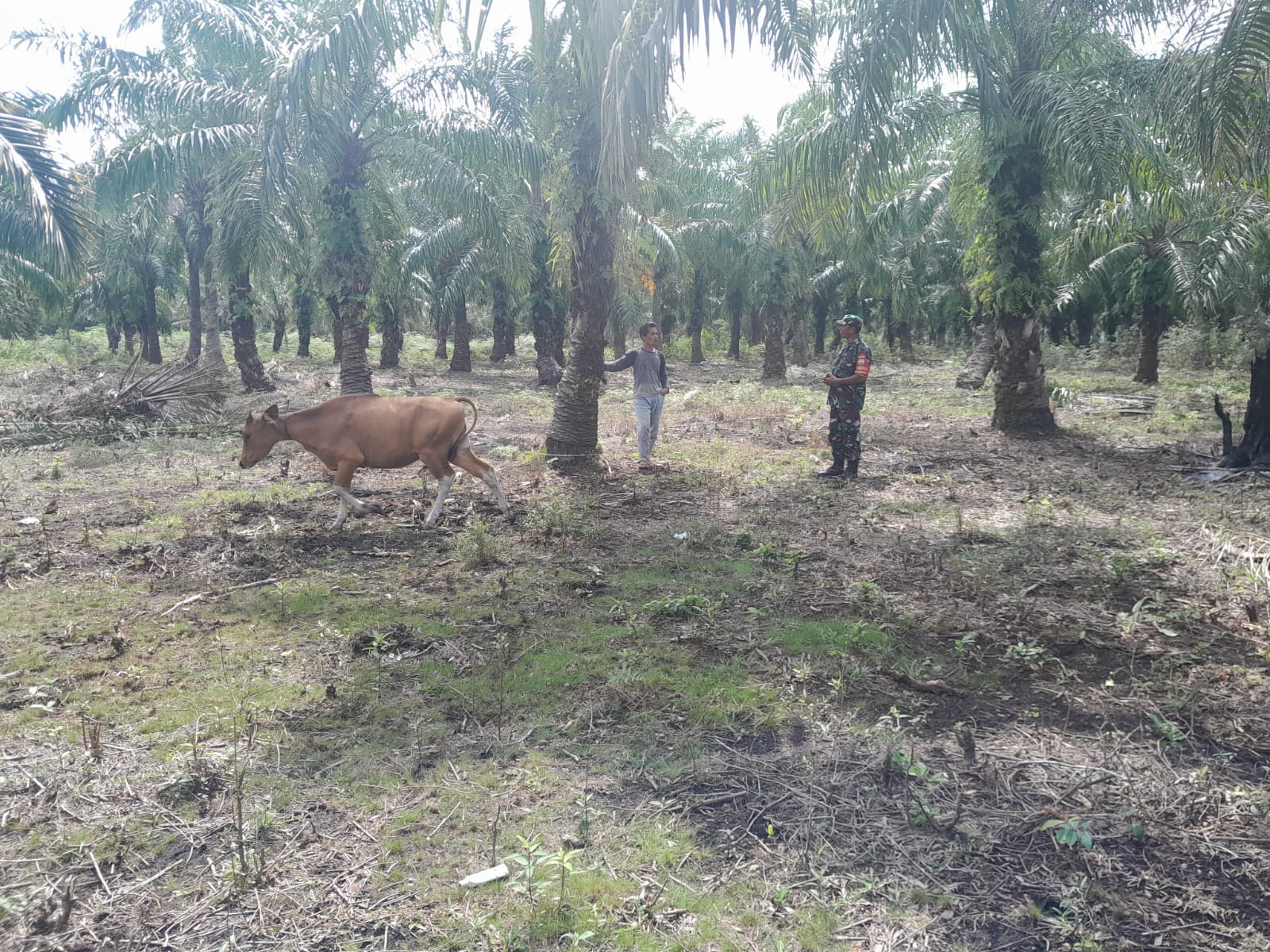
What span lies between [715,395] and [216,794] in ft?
61.5

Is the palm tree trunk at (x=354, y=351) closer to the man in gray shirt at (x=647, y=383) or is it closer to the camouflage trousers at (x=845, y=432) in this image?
the man in gray shirt at (x=647, y=383)

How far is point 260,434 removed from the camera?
28.9 feet

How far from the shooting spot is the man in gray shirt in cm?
1116

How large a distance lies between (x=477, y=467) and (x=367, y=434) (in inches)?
46.7

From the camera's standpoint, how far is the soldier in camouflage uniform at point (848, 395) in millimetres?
10164

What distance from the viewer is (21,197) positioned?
38.7 feet

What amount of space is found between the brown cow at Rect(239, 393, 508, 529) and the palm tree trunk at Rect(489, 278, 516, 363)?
21330mm

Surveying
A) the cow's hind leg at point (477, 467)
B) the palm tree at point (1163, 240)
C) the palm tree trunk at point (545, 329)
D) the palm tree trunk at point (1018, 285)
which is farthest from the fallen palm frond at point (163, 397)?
the palm tree at point (1163, 240)

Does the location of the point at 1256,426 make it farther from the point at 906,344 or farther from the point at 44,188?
the point at 906,344

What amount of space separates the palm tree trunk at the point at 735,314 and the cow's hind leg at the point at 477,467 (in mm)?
29503

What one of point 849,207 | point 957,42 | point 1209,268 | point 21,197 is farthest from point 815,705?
point 1209,268

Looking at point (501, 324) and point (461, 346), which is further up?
point (501, 324)

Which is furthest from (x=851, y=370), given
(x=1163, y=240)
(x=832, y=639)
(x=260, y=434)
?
(x=1163, y=240)

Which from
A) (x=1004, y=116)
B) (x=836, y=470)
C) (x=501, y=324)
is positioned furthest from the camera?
(x=501, y=324)
